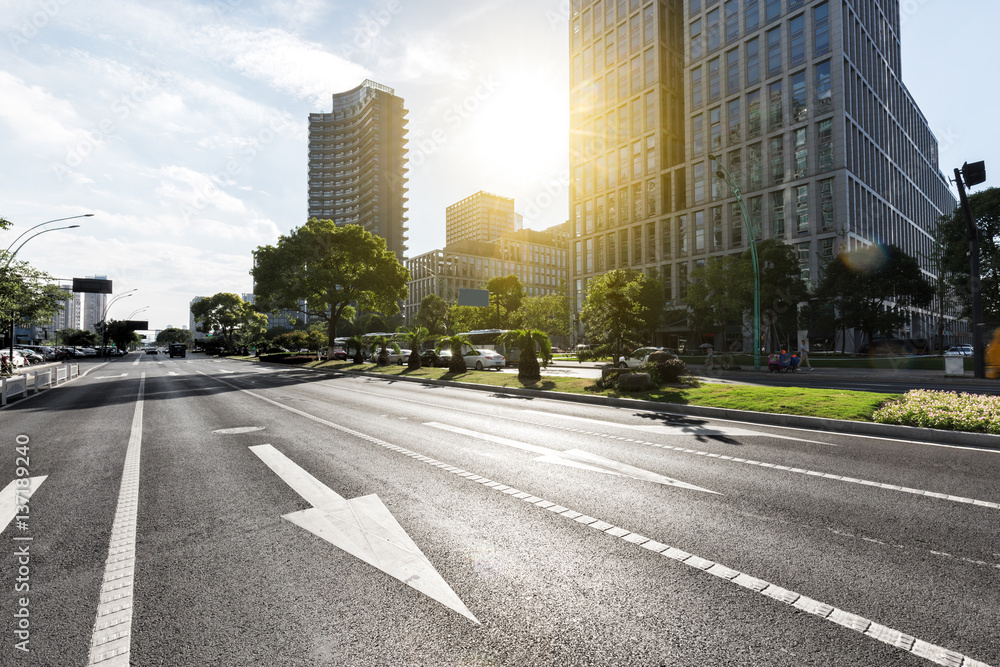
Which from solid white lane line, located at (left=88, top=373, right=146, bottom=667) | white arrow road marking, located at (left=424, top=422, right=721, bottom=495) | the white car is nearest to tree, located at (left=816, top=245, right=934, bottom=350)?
the white car

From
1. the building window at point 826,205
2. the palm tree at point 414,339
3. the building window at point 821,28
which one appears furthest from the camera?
the building window at point 821,28

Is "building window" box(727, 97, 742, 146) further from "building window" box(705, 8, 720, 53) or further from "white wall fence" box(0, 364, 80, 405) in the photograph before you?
"white wall fence" box(0, 364, 80, 405)

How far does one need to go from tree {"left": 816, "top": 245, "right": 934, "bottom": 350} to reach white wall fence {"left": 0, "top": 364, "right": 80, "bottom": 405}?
50.6 metres

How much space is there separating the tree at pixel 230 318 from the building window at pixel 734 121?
78.9m

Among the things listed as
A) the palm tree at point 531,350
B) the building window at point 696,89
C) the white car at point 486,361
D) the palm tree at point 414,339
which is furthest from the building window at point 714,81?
the palm tree at point 531,350

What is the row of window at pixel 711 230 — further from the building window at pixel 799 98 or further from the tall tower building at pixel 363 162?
the tall tower building at pixel 363 162

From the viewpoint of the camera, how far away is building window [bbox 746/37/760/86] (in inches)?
2066

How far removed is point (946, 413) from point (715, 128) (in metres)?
58.0

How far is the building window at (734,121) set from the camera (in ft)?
178

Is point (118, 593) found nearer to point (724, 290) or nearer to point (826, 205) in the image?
point (724, 290)

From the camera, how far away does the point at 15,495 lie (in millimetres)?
5234

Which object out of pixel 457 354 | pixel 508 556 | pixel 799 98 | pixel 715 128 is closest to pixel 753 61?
pixel 715 128

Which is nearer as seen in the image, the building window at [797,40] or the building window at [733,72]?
the building window at [797,40]

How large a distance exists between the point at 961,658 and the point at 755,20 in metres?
67.9
